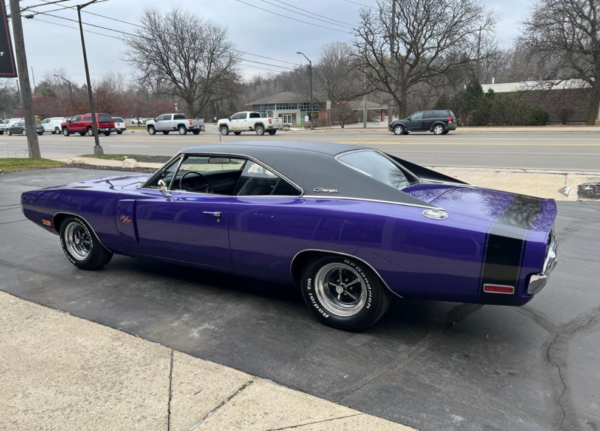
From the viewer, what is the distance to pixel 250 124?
1372 inches


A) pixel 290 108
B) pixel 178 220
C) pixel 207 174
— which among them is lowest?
pixel 178 220

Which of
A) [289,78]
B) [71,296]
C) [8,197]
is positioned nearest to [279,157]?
[71,296]

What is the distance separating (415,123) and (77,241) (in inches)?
1048

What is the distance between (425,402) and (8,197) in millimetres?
10502

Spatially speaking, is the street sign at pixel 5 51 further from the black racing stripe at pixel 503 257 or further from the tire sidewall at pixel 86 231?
the black racing stripe at pixel 503 257

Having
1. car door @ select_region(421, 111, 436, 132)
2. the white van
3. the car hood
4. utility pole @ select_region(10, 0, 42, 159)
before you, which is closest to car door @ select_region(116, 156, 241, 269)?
the car hood

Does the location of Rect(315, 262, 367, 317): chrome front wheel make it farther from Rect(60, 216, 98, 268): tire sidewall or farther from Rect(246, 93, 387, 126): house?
Rect(246, 93, 387, 126): house

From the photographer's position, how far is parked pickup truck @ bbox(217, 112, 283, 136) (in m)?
34.2

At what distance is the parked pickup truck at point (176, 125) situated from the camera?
39438 mm

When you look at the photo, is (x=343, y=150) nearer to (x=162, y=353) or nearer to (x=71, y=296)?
(x=162, y=353)

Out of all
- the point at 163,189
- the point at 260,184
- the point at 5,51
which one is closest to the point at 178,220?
the point at 163,189

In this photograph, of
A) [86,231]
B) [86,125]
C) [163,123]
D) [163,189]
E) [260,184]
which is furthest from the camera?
[163,123]

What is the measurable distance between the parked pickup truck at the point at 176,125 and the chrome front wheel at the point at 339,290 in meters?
38.0

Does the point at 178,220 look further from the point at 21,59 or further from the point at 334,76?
the point at 334,76
